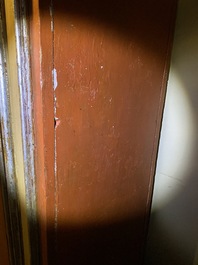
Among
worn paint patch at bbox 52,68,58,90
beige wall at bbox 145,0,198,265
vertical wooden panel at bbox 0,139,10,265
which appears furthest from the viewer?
beige wall at bbox 145,0,198,265

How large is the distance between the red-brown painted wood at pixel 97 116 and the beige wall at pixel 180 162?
0.07m

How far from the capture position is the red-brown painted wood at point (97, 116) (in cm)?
62

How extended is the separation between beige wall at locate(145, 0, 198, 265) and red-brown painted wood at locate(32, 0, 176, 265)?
0.07 m

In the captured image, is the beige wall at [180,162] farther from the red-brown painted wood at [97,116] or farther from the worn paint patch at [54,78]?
the worn paint patch at [54,78]

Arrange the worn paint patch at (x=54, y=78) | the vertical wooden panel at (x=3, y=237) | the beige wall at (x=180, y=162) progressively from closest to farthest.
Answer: the worn paint patch at (x=54, y=78), the vertical wooden panel at (x=3, y=237), the beige wall at (x=180, y=162)

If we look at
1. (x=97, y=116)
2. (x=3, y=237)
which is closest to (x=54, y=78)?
(x=97, y=116)

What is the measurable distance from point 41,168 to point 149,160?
52 centimetres

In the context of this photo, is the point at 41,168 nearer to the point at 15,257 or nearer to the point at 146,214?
the point at 15,257

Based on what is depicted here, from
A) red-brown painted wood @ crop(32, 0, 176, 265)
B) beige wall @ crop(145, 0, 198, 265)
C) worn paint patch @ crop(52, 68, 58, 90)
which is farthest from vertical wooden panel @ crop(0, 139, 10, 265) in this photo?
beige wall @ crop(145, 0, 198, 265)

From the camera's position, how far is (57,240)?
0.79 meters

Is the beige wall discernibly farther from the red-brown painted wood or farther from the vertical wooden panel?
the vertical wooden panel

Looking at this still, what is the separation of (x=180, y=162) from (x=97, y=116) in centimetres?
51

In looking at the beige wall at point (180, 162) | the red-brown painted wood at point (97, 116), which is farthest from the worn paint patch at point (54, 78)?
→ the beige wall at point (180, 162)

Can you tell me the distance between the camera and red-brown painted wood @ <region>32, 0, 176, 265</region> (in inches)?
24.5
